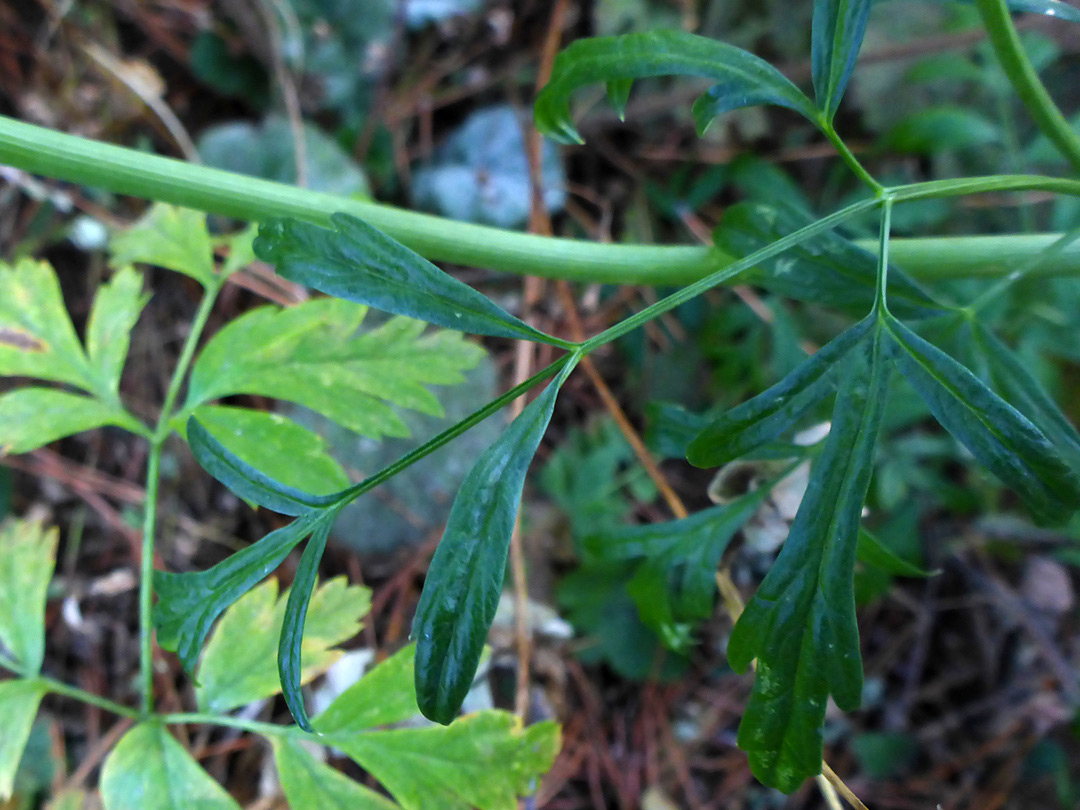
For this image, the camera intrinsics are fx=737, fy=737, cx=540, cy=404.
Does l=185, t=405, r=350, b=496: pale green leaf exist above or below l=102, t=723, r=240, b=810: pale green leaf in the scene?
above

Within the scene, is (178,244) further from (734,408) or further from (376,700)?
(734,408)

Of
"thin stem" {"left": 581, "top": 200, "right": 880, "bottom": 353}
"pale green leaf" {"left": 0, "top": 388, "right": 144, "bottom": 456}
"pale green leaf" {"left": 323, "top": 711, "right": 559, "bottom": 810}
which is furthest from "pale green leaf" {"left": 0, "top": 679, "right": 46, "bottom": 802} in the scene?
"thin stem" {"left": 581, "top": 200, "right": 880, "bottom": 353}

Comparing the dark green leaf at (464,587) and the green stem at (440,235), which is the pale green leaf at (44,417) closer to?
the green stem at (440,235)

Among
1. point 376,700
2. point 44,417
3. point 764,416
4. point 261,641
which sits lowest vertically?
point 376,700

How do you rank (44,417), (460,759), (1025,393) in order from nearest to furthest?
(1025,393), (460,759), (44,417)

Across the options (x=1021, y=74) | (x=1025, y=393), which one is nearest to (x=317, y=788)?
(x=1025, y=393)

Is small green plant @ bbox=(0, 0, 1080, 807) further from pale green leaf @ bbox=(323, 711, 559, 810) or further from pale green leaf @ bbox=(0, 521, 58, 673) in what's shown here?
pale green leaf @ bbox=(0, 521, 58, 673)

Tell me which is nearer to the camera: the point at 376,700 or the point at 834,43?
the point at 834,43
